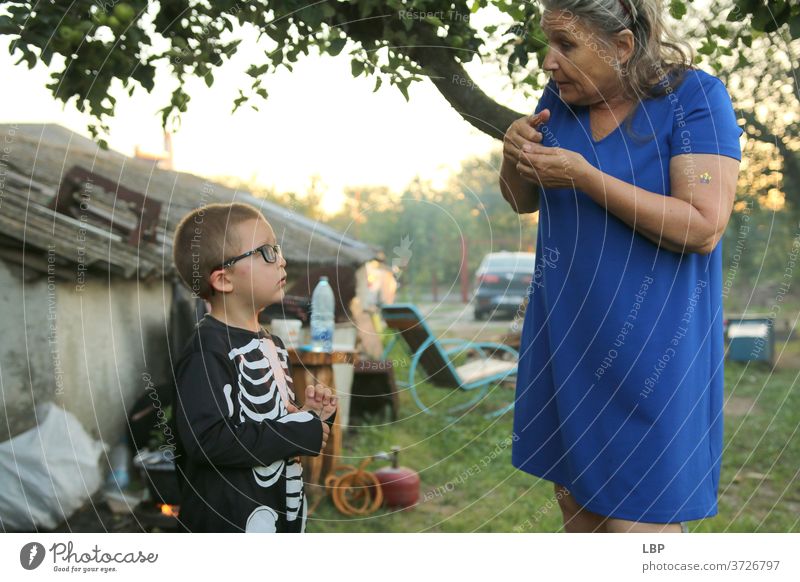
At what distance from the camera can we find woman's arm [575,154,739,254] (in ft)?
5.69

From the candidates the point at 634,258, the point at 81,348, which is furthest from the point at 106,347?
the point at 634,258

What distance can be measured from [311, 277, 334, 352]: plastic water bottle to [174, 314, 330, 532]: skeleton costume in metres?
1.79

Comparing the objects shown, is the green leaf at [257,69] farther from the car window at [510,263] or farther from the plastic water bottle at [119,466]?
the plastic water bottle at [119,466]

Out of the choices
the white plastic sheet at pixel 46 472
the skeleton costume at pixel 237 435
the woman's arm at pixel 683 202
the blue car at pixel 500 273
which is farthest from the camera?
the blue car at pixel 500 273

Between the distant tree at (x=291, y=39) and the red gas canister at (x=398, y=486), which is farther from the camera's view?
the red gas canister at (x=398, y=486)

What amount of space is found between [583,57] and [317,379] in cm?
191

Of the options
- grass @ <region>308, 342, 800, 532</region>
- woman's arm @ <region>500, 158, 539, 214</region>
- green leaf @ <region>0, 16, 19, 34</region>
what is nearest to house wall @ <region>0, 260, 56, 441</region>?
grass @ <region>308, 342, 800, 532</region>

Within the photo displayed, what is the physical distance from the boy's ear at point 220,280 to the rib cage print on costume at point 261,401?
0.15 m

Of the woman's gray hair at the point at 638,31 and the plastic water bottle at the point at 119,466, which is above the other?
the woman's gray hair at the point at 638,31

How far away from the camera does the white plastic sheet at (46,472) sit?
11.2 ft

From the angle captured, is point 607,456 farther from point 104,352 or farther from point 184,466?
point 104,352

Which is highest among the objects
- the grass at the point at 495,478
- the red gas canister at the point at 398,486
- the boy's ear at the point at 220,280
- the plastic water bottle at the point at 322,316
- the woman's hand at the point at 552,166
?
the woman's hand at the point at 552,166

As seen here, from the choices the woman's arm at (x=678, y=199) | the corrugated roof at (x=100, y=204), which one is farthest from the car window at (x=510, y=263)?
the woman's arm at (x=678, y=199)

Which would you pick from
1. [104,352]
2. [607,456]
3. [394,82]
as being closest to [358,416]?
[104,352]
